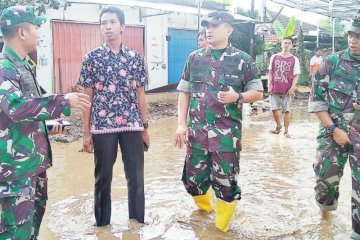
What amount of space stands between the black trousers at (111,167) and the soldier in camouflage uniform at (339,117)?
65.0 inches

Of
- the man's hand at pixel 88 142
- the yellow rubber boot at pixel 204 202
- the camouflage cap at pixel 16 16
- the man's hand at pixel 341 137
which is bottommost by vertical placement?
the yellow rubber boot at pixel 204 202

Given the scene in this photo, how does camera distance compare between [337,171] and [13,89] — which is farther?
[337,171]

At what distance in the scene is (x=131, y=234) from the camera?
4062 mm

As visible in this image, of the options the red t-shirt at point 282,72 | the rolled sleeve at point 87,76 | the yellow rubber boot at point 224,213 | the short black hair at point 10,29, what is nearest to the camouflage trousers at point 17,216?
the short black hair at point 10,29

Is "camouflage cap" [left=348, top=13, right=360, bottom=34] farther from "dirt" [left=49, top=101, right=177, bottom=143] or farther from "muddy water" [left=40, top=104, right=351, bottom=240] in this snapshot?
"dirt" [left=49, top=101, right=177, bottom=143]

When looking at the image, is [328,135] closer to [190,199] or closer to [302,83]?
[190,199]

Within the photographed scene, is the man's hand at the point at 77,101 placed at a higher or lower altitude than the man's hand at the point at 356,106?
higher

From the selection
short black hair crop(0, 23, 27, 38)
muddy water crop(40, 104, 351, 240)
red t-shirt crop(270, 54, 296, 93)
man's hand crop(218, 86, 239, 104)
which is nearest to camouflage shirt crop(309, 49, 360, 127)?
man's hand crop(218, 86, 239, 104)

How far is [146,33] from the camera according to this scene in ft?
51.1

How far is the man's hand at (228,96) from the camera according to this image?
3766 mm

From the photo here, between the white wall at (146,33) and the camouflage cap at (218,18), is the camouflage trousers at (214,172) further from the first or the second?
the white wall at (146,33)

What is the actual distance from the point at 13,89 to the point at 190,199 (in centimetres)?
281

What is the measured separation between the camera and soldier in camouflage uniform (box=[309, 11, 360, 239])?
379 centimetres

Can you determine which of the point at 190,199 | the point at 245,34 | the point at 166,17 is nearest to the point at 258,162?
the point at 190,199
